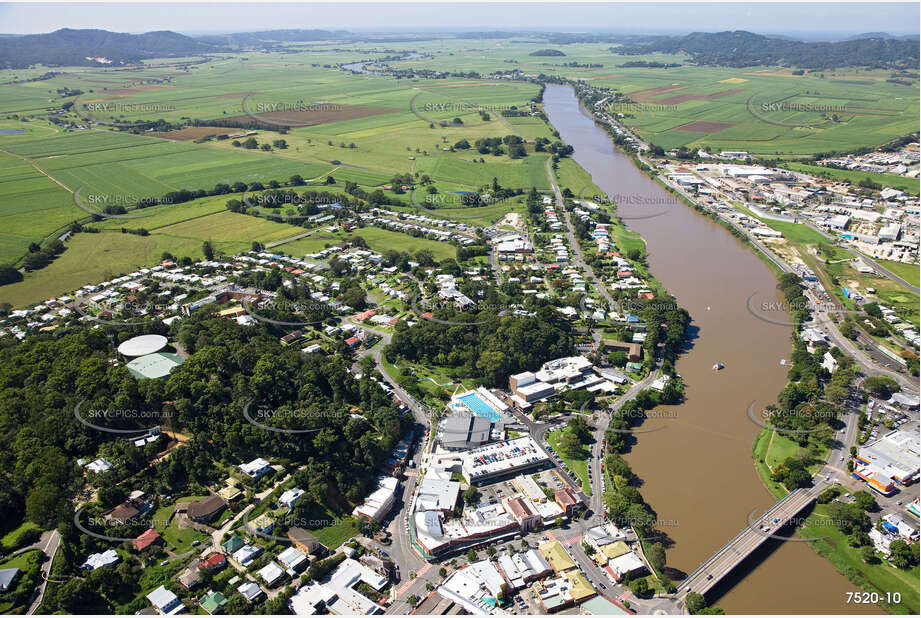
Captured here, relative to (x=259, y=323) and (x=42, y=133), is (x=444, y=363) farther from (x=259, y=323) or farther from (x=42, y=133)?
(x=42, y=133)

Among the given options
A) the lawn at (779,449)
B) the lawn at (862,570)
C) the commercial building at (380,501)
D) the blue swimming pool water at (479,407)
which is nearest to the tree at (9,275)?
the commercial building at (380,501)

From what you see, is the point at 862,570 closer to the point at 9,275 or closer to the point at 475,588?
the point at 475,588

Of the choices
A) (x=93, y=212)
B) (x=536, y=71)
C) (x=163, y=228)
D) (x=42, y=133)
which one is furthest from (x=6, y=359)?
(x=536, y=71)

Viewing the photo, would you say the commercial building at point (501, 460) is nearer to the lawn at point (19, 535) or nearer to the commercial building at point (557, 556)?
the commercial building at point (557, 556)

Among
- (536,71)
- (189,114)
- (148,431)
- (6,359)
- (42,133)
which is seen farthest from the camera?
(536,71)

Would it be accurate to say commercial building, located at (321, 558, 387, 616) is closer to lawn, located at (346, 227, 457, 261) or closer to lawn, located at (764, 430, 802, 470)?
lawn, located at (764, 430, 802, 470)

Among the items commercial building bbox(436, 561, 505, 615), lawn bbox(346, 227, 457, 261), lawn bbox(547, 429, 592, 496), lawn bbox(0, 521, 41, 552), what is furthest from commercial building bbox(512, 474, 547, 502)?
lawn bbox(346, 227, 457, 261)

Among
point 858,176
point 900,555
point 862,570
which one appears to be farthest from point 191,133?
point 900,555
